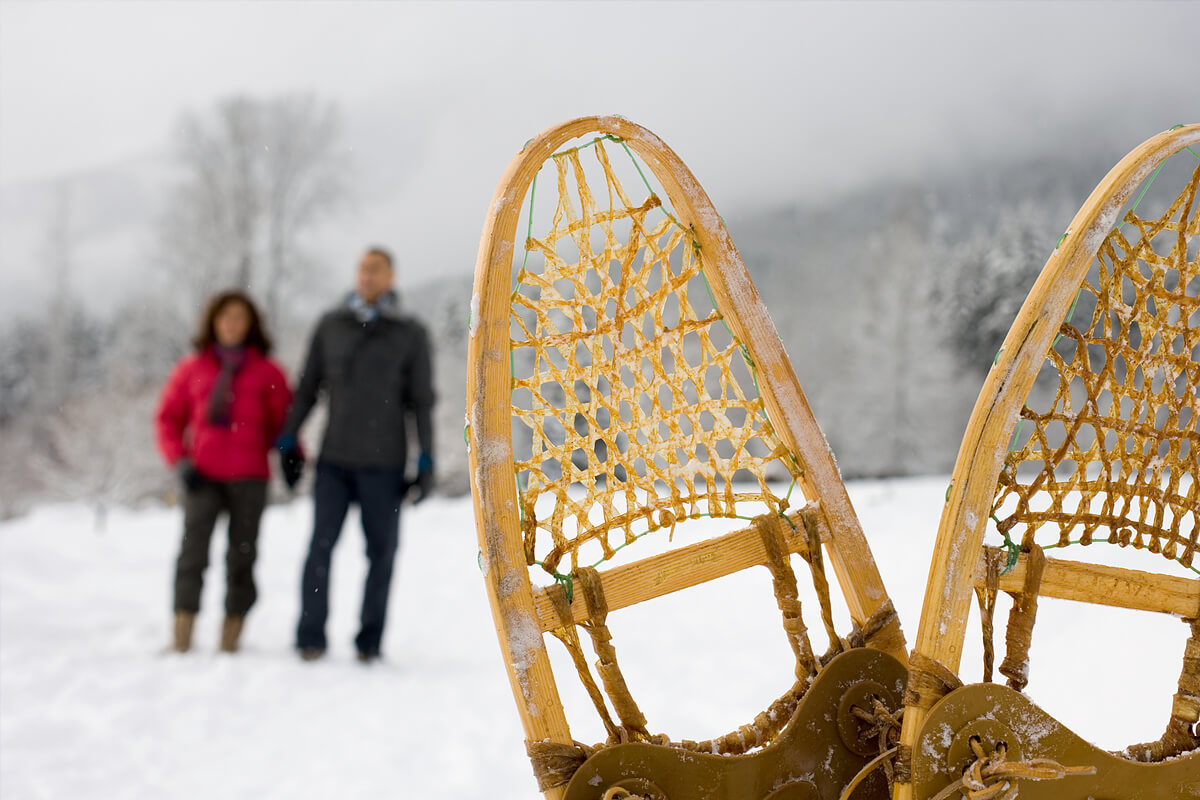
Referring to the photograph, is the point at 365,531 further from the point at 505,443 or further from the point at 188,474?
the point at 505,443

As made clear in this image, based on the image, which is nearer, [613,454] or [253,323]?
[613,454]

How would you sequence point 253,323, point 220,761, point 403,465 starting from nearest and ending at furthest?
point 220,761 < point 403,465 < point 253,323

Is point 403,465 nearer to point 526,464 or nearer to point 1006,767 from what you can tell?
point 526,464

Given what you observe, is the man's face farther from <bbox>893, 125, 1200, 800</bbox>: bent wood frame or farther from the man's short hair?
<bbox>893, 125, 1200, 800</bbox>: bent wood frame

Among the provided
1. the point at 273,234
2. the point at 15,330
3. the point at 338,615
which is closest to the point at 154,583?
the point at 338,615

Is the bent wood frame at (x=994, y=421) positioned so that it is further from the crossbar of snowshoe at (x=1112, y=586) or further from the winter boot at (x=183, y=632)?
the winter boot at (x=183, y=632)

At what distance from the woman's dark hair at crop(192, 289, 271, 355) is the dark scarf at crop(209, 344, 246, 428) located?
4 centimetres

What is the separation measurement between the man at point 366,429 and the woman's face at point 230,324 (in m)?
0.25

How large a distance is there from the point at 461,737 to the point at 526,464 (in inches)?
36.4

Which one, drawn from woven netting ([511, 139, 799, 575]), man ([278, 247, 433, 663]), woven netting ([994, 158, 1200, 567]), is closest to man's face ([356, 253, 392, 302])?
man ([278, 247, 433, 663])

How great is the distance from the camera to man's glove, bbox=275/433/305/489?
6.68 ft

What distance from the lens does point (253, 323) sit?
7.14 ft

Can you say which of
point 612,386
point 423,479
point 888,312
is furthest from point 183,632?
point 888,312

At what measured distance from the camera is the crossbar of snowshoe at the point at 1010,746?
0.57 m
